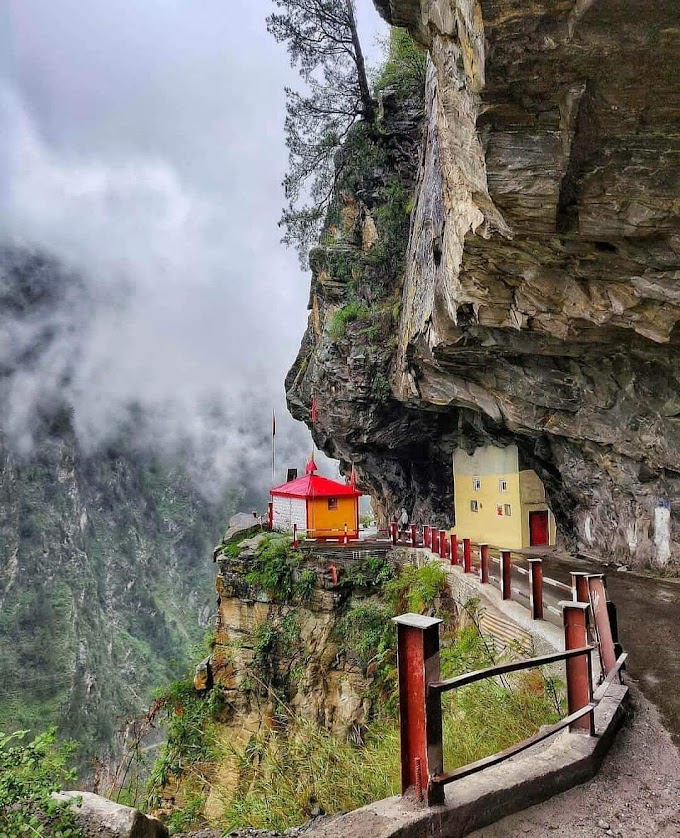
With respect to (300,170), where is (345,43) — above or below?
above

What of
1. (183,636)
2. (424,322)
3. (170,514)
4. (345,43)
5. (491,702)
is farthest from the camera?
(170,514)

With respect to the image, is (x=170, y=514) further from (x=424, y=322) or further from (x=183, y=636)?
(x=424, y=322)

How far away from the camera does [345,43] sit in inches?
673

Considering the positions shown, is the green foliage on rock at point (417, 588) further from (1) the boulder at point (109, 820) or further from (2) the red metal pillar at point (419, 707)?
(1) the boulder at point (109, 820)

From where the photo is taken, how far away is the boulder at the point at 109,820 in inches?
101

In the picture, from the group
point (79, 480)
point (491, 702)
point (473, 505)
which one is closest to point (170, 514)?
point (79, 480)

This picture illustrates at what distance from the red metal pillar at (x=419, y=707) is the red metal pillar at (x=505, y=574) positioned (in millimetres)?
6190

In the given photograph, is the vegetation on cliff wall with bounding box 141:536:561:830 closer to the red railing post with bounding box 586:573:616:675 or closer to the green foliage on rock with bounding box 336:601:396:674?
the green foliage on rock with bounding box 336:601:396:674

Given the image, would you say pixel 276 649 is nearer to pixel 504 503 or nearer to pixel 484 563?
pixel 484 563

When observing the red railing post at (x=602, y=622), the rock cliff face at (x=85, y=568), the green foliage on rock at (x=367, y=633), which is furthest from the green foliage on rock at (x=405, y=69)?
the rock cliff face at (x=85, y=568)

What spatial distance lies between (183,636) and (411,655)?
216 feet

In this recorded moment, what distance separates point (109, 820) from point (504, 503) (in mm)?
17214

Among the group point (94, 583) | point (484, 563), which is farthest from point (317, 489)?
point (94, 583)

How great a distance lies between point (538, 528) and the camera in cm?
1809
